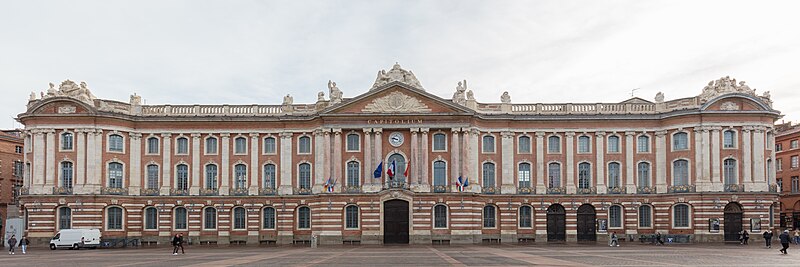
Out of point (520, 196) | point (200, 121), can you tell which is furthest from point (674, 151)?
point (200, 121)

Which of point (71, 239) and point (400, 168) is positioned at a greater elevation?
point (400, 168)

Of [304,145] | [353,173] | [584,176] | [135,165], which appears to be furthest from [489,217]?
[135,165]

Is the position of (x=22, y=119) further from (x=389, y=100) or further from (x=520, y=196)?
(x=520, y=196)

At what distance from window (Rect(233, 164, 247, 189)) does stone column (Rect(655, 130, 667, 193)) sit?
36685mm

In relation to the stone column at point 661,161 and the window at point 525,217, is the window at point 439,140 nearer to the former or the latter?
the window at point 525,217

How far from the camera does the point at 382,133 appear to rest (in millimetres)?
72812

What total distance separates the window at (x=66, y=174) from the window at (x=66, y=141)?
50.8 inches

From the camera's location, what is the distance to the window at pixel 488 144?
74.8 meters

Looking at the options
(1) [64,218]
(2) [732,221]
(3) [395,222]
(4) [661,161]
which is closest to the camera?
(2) [732,221]

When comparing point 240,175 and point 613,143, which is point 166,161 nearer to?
point 240,175

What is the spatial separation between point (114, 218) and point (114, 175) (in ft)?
12.3

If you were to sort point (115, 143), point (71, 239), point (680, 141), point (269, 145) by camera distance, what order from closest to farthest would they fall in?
point (71, 239) → point (680, 141) → point (115, 143) → point (269, 145)

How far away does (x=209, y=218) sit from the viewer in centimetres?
7550

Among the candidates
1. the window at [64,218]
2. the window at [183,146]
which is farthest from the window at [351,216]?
the window at [64,218]
